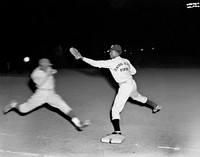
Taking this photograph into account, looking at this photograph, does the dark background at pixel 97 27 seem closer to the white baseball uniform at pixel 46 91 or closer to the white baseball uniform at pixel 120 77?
the white baseball uniform at pixel 46 91

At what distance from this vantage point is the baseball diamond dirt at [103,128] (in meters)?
6.68

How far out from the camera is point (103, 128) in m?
8.61

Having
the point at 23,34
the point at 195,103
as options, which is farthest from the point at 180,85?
the point at 23,34

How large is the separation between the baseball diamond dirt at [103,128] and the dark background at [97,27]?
24.4 m

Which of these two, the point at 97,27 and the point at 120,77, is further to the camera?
the point at 97,27

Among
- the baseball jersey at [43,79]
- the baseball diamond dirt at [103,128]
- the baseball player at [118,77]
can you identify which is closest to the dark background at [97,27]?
the baseball diamond dirt at [103,128]

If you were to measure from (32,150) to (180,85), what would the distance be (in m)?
10.2

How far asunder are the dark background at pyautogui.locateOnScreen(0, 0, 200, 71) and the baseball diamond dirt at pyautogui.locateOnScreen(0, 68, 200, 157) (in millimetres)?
24387

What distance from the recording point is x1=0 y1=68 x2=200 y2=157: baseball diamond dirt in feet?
21.9

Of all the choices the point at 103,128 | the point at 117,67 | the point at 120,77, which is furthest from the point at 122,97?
the point at 103,128

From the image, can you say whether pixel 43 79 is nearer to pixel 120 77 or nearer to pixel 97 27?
pixel 120 77

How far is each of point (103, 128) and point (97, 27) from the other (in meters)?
43.3

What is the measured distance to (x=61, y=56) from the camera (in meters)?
36.8

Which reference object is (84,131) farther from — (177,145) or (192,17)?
(192,17)
